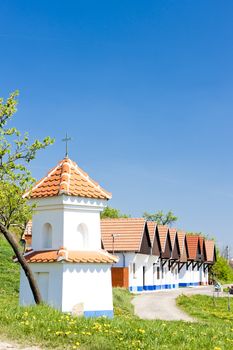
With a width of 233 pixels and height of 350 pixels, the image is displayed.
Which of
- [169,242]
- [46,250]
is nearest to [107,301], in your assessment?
[46,250]

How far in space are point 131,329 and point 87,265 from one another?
354cm

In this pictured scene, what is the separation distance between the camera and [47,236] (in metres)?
14.4

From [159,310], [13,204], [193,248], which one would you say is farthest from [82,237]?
[193,248]

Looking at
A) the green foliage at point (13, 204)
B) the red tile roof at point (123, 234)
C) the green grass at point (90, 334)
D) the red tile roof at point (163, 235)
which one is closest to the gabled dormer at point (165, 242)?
the red tile roof at point (163, 235)

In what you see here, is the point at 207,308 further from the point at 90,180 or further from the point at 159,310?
the point at 90,180

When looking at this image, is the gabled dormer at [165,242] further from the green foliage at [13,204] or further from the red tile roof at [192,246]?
the green foliage at [13,204]

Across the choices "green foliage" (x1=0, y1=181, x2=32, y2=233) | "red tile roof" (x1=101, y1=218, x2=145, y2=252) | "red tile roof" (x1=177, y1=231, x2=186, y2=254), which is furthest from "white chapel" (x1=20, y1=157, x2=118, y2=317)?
"red tile roof" (x1=177, y1=231, x2=186, y2=254)

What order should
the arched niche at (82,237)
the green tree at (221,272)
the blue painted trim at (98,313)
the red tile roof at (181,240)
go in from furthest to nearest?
the green tree at (221,272), the red tile roof at (181,240), the arched niche at (82,237), the blue painted trim at (98,313)

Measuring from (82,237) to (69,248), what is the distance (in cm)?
61

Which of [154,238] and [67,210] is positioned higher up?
[154,238]

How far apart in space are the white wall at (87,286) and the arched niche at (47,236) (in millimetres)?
1361

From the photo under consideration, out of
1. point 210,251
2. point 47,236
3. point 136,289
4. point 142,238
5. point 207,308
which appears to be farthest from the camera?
point 210,251

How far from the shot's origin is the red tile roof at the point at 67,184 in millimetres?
13875

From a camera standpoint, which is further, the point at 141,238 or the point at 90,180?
the point at 141,238
